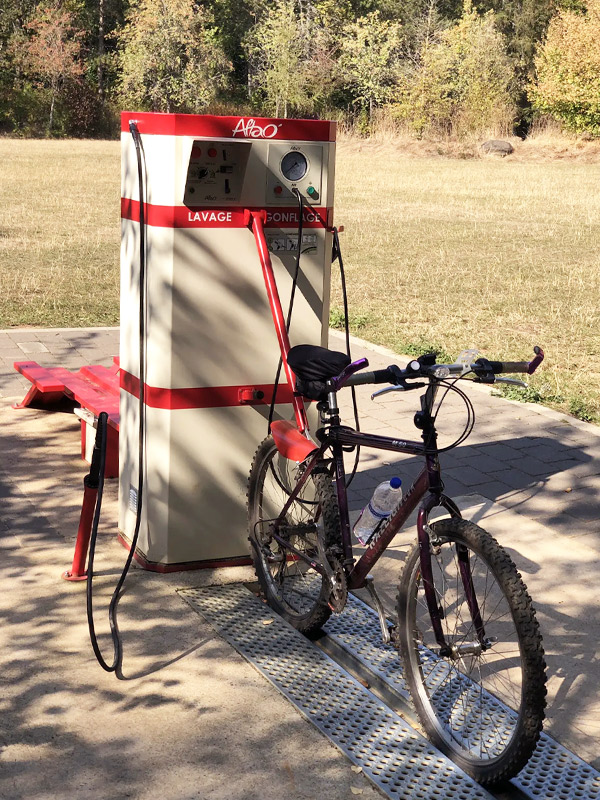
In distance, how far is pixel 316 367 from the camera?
12.8 ft

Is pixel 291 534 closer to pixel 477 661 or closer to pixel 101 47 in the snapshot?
Result: pixel 477 661

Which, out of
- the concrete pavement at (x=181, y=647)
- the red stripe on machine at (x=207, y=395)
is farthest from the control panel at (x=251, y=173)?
the concrete pavement at (x=181, y=647)

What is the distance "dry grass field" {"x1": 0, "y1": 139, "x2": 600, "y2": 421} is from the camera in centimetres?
995

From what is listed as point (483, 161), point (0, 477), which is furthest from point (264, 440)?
point (483, 161)

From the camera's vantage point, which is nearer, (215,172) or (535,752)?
(535,752)

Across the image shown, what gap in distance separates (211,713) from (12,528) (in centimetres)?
196

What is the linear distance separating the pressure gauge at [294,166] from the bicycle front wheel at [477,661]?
1.90 meters

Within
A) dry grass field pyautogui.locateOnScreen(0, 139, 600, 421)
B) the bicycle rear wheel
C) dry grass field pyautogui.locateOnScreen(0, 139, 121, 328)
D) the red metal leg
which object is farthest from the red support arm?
dry grass field pyautogui.locateOnScreen(0, 139, 121, 328)

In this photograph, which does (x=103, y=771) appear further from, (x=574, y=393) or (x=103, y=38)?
(x=103, y=38)

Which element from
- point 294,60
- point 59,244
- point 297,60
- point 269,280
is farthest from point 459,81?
point 269,280

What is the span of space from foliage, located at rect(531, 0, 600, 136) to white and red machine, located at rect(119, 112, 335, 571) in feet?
134

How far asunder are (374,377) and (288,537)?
1.07 m

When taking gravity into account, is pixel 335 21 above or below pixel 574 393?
above

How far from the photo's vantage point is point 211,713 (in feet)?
11.8
